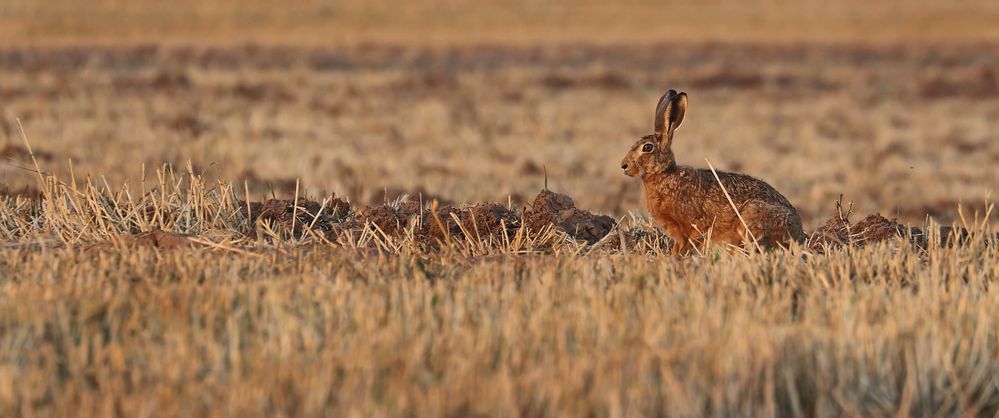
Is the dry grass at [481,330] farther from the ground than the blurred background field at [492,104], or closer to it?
closer to it

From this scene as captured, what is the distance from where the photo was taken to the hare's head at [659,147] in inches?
305

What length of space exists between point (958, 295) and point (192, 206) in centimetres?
420

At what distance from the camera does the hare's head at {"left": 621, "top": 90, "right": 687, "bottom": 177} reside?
7.74 m

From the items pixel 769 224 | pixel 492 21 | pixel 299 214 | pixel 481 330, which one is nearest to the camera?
pixel 481 330

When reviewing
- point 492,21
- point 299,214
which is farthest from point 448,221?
point 492,21

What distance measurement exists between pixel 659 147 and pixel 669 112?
255 millimetres

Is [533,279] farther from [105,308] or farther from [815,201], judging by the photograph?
[815,201]

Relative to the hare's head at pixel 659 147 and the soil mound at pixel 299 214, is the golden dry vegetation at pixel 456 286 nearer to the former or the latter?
the soil mound at pixel 299 214

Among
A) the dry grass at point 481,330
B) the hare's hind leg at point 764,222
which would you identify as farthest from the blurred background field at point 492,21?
the dry grass at point 481,330

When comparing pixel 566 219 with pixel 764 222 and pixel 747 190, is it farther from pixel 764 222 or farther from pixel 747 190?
pixel 764 222

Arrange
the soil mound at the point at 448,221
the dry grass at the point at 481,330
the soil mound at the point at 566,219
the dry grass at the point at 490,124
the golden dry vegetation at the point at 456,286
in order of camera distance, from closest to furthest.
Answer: the dry grass at the point at 481,330, the golden dry vegetation at the point at 456,286, the soil mound at the point at 448,221, the soil mound at the point at 566,219, the dry grass at the point at 490,124

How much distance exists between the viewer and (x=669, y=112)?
7711mm

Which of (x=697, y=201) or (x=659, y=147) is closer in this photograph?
(x=697, y=201)

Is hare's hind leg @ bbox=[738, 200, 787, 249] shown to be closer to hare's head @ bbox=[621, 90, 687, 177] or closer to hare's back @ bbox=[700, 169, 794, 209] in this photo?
hare's back @ bbox=[700, 169, 794, 209]
